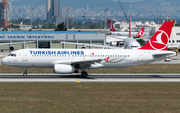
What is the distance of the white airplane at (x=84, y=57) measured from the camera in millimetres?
44969

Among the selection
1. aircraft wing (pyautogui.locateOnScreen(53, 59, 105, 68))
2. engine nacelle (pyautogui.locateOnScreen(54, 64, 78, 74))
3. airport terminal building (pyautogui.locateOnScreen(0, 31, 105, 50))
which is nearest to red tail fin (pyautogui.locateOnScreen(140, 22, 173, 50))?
aircraft wing (pyautogui.locateOnScreen(53, 59, 105, 68))

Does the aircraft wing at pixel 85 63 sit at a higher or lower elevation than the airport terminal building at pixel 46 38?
lower

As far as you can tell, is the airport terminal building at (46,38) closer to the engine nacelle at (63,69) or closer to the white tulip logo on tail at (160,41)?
the white tulip logo on tail at (160,41)

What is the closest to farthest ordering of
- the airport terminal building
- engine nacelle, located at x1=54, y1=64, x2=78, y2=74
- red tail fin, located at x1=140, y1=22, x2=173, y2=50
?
engine nacelle, located at x1=54, y1=64, x2=78, y2=74
red tail fin, located at x1=140, y1=22, x2=173, y2=50
the airport terminal building

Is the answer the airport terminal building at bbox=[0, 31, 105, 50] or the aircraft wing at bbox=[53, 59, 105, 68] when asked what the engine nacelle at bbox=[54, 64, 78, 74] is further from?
the airport terminal building at bbox=[0, 31, 105, 50]

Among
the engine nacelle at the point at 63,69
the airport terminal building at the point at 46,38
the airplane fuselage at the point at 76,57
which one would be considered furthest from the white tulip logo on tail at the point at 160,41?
the airport terminal building at the point at 46,38

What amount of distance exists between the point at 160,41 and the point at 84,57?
44.4 ft

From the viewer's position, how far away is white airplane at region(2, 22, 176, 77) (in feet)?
148

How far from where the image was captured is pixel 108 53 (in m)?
47.7

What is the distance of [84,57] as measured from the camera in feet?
153
